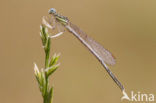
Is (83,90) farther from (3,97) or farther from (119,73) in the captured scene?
(3,97)

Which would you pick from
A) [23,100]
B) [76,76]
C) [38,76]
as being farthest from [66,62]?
Answer: [38,76]

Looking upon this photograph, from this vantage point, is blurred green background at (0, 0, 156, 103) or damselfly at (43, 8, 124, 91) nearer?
damselfly at (43, 8, 124, 91)

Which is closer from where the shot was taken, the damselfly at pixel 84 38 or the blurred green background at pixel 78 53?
the damselfly at pixel 84 38

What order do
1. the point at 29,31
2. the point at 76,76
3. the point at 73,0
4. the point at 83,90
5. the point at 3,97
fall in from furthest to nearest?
the point at 73,0, the point at 29,31, the point at 76,76, the point at 83,90, the point at 3,97

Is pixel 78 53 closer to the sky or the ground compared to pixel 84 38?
closer to the ground

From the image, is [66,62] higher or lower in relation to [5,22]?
lower

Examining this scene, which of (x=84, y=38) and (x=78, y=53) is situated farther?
(x=78, y=53)

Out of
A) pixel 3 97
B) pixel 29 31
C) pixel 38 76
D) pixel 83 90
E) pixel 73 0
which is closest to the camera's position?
pixel 38 76

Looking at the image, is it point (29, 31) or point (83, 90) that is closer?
point (83, 90)
